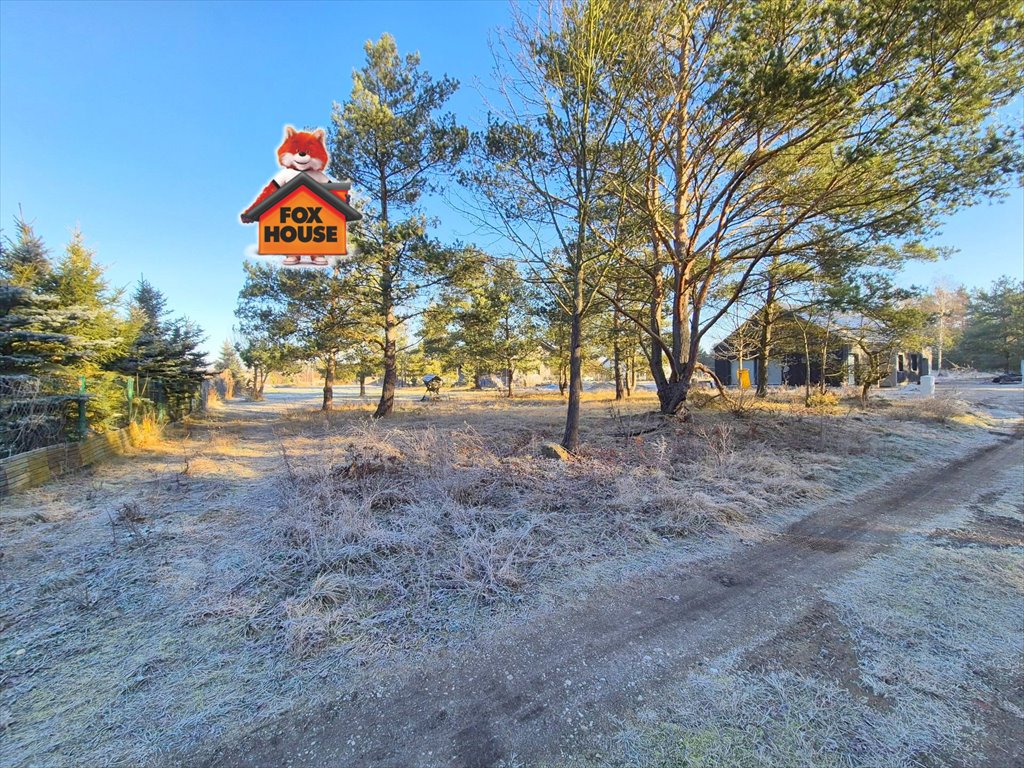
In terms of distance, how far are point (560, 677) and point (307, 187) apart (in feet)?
18.8

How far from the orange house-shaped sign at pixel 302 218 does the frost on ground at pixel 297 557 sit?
9.39ft

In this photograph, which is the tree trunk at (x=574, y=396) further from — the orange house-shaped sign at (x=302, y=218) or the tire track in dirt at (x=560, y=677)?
the orange house-shaped sign at (x=302, y=218)

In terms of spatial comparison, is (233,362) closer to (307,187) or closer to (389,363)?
(389,363)

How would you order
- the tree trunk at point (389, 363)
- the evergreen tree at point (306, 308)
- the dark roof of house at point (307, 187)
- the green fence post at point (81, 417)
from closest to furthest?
the dark roof of house at point (307, 187)
the green fence post at point (81, 417)
the evergreen tree at point (306, 308)
the tree trunk at point (389, 363)

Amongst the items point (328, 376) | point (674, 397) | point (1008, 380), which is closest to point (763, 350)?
point (674, 397)

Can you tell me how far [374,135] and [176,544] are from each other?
38.8 ft

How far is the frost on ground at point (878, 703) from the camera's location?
1.72 metres

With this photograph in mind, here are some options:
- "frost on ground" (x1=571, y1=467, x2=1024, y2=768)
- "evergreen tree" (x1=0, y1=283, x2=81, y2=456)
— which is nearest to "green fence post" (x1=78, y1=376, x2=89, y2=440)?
"evergreen tree" (x1=0, y1=283, x2=81, y2=456)

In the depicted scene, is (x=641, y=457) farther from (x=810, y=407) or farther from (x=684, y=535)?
(x=810, y=407)

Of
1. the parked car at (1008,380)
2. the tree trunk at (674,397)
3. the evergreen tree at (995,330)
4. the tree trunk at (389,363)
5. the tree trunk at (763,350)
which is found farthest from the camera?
the evergreen tree at (995,330)

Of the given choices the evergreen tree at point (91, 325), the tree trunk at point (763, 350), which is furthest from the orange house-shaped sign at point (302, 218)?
the tree trunk at point (763, 350)

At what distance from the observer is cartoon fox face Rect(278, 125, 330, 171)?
5035 millimetres

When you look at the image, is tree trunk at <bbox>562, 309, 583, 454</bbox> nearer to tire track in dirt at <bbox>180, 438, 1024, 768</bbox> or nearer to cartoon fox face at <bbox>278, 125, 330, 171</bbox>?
tire track in dirt at <bbox>180, 438, 1024, 768</bbox>

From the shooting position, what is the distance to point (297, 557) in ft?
11.0
